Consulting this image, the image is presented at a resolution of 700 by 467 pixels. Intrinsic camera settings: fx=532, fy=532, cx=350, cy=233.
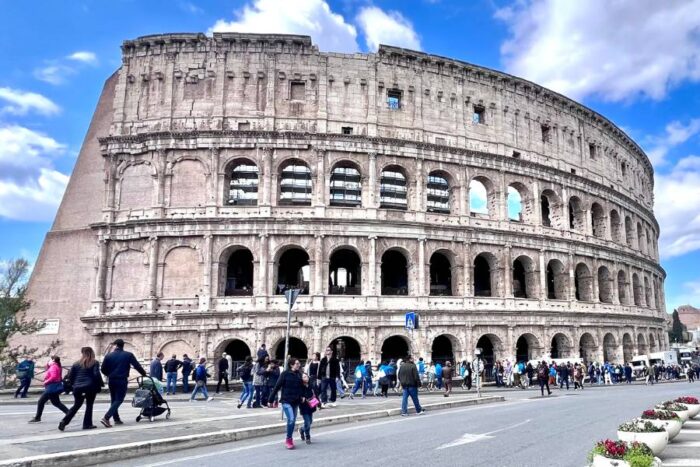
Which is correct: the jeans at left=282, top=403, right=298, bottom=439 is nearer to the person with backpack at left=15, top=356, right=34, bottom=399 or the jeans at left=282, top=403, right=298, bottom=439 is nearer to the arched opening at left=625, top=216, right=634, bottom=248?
the person with backpack at left=15, top=356, right=34, bottom=399

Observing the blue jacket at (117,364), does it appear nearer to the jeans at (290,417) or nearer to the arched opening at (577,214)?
the jeans at (290,417)

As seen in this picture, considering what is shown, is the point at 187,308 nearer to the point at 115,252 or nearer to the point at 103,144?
the point at 115,252

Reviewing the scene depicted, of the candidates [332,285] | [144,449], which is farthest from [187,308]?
[144,449]

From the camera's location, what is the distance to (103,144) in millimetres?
28812

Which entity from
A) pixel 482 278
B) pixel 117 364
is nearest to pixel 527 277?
pixel 482 278

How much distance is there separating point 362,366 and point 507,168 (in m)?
18.1

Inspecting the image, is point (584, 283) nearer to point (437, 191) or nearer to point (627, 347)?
point (627, 347)

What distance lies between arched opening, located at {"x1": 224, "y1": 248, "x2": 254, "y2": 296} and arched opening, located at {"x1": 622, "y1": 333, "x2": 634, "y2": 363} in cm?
2625

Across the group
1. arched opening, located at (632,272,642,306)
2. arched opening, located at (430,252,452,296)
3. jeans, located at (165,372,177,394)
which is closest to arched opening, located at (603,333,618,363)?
arched opening, located at (632,272,642,306)

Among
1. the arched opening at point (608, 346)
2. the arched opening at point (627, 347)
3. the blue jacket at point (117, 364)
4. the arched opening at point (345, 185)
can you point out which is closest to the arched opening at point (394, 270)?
the arched opening at point (345, 185)

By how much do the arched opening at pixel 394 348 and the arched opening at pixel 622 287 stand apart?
62.8 feet

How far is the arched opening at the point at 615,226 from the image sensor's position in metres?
40.2

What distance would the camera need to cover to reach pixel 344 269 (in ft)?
103

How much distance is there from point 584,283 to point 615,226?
7.53m
